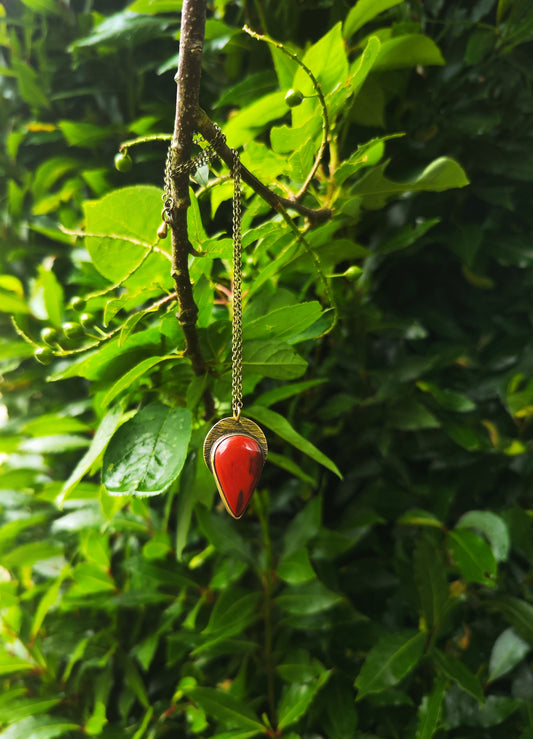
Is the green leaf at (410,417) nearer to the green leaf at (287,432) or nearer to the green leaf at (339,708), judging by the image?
the green leaf at (287,432)

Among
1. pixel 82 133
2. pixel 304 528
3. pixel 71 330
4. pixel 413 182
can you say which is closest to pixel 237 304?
pixel 71 330

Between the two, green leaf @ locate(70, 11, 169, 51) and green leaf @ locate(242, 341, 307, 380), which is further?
green leaf @ locate(70, 11, 169, 51)

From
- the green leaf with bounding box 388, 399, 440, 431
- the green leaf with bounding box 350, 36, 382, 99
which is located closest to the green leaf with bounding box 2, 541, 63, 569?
the green leaf with bounding box 388, 399, 440, 431

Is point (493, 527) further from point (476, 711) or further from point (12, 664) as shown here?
point (12, 664)

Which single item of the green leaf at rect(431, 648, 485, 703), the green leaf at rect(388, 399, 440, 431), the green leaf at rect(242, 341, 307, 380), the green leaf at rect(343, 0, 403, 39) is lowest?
the green leaf at rect(431, 648, 485, 703)

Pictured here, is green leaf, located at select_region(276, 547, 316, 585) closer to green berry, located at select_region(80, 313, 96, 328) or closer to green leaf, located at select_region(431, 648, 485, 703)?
green leaf, located at select_region(431, 648, 485, 703)

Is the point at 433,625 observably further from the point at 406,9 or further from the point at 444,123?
the point at 406,9

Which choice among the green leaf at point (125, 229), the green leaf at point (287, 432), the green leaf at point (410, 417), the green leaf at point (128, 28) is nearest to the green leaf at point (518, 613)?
the green leaf at point (410, 417)
